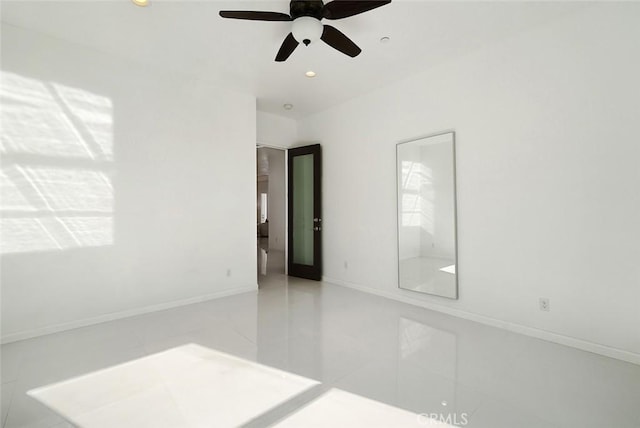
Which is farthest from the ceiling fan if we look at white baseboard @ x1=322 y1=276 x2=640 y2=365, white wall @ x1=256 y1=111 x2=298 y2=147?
white baseboard @ x1=322 y1=276 x2=640 y2=365

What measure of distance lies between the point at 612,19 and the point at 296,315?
410 centimetres

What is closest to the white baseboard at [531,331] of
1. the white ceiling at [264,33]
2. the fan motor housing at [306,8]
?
the white ceiling at [264,33]

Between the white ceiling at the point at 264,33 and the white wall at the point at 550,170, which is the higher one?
the white ceiling at the point at 264,33

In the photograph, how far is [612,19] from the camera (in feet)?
8.16

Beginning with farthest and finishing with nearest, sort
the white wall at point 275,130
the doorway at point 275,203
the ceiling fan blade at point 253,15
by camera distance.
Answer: the doorway at point 275,203 → the white wall at point 275,130 → the ceiling fan blade at point 253,15

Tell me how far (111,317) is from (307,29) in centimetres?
368

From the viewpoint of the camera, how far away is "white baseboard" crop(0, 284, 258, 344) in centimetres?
289

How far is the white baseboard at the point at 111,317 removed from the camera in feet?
9.48

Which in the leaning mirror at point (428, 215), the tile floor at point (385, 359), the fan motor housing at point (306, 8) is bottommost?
the tile floor at point (385, 359)

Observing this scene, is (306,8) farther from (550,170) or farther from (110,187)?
(110,187)

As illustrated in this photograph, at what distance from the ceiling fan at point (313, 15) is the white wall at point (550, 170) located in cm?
166

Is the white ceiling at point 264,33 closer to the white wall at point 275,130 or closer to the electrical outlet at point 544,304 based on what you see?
the white wall at point 275,130

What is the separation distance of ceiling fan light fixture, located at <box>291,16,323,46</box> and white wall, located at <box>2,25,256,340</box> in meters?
2.19

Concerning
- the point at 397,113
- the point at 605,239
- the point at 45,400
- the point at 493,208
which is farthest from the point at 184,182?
the point at 605,239
